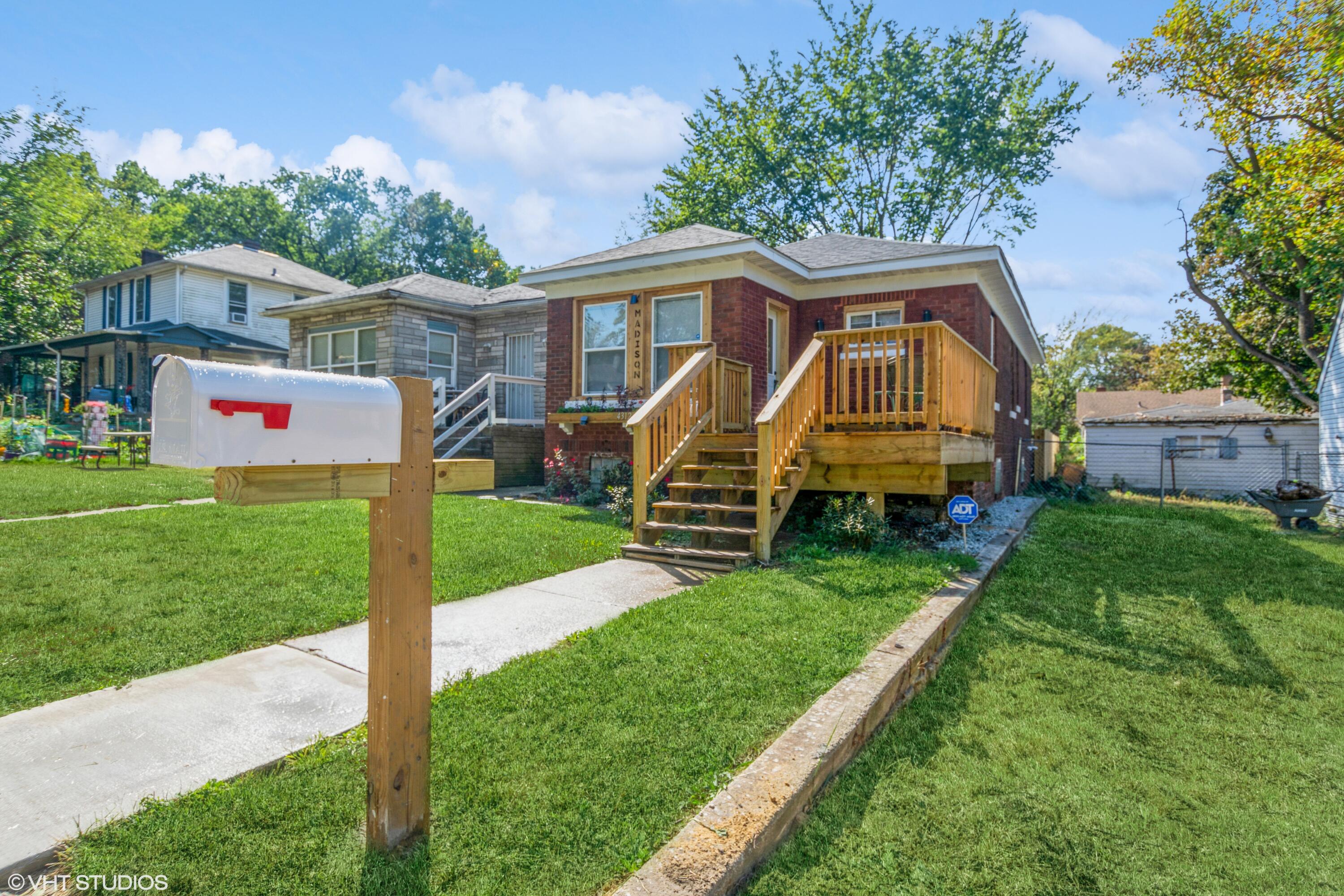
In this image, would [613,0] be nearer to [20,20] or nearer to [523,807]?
[523,807]

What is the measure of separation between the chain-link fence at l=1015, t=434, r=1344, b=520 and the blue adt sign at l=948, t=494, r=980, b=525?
12060 millimetres

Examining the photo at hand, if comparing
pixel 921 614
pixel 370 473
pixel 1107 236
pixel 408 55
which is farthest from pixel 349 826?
pixel 1107 236

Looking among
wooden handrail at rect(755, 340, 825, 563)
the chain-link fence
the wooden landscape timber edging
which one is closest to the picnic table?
wooden handrail at rect(755, 340, 825, 563)

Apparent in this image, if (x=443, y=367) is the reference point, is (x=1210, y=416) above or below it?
below

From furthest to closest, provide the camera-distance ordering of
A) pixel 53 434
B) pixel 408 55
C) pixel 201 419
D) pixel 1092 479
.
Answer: pixel 1092 479 → pixel 53 434 → pixel 408 55 → pixel 201 419

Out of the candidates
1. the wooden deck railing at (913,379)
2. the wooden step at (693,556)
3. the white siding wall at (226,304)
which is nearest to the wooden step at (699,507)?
the wooden step at (693,556)

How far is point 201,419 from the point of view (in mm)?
1578

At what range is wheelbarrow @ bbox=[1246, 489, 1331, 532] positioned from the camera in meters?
11.1

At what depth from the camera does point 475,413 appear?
1308 centimetres

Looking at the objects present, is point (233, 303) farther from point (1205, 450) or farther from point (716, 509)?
point (1205, 450)

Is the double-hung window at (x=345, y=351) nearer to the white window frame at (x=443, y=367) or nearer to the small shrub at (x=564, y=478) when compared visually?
the white window frame at (x=443, y=367)

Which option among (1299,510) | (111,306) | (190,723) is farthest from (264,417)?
(111,306)

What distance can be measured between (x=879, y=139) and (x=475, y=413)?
1869cm

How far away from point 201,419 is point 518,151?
20688mm
